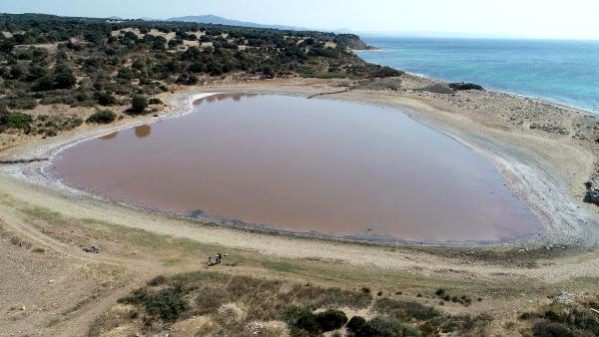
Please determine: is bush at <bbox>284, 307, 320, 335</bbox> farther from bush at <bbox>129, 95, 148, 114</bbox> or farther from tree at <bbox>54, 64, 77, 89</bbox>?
tree at <bbox>54, 64, 77, 89</bbox>

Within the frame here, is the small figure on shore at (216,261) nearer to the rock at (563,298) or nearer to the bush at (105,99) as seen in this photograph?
the rock at (563,298)

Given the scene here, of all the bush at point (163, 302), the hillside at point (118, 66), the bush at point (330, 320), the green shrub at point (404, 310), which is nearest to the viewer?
the bush at point (330, 320)

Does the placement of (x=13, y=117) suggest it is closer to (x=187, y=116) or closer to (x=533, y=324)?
(x=187, y=116)

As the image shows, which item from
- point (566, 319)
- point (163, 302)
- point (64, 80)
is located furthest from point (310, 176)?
point (64, 80)

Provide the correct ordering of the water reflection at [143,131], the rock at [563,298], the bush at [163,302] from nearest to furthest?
the bush at [163,302], the rock at [563,298], the water reflection at [143,131]

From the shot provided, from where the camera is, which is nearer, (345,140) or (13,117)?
(13,117)

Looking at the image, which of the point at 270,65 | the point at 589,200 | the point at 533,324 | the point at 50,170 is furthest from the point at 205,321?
the point at 270,65

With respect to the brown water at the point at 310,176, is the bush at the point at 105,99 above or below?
above

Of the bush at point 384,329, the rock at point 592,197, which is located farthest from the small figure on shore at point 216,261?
the rock at point 592,197
